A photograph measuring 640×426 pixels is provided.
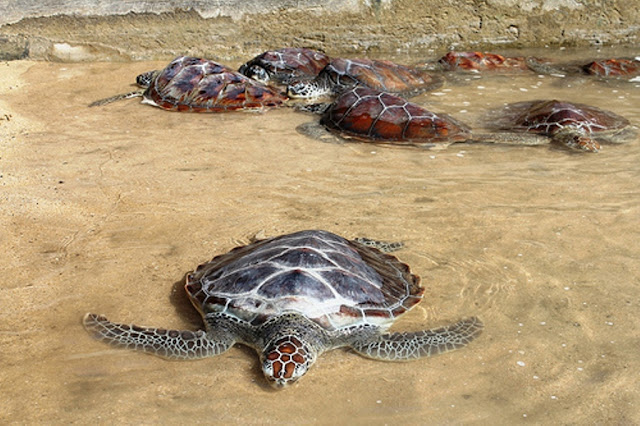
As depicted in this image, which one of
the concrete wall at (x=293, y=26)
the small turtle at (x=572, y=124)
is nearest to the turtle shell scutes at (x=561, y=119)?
the small turtle at (x=572, y=124)

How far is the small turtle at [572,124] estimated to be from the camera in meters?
6.47

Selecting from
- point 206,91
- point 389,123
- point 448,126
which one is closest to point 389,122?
point 389,123

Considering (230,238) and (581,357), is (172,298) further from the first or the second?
(581,357)

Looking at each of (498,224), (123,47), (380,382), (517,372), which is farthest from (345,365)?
(123,47)

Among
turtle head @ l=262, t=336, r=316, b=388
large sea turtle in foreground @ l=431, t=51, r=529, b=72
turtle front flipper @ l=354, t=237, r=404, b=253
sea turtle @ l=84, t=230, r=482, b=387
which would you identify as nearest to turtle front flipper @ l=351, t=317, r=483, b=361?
sea turtle @ l=84, t=230, r=482, b=387

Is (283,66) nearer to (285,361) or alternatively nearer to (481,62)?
(481,62)

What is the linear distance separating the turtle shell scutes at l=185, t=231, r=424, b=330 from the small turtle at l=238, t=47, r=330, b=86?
17.2 ft

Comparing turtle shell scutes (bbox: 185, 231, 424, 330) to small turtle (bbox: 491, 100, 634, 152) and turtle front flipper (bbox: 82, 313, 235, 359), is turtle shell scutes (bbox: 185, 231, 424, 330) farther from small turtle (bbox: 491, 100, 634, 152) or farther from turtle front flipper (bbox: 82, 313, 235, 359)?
small turtle (bbox: 491, 100, 634, 152)

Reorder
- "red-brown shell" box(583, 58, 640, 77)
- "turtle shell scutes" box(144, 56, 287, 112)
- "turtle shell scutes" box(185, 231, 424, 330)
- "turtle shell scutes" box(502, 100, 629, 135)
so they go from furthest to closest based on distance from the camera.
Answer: "red-brown shell" box(583, 58, 640, 77), "turtle shell scutes" box(144, 56, 287, 112), "turtle shell scutes" box(502, 100, 629, 135), "turtle shell scutes" box(185, 231, 424, 330)

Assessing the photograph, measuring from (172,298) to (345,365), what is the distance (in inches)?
47.5

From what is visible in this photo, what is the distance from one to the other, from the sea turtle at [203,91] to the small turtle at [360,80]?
0.41 meters

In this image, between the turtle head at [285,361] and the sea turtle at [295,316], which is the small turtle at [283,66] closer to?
the sea turtle at [295,316]

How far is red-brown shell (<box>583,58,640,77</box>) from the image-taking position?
28.7ft

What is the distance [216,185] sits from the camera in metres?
5.49
